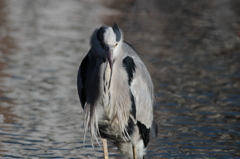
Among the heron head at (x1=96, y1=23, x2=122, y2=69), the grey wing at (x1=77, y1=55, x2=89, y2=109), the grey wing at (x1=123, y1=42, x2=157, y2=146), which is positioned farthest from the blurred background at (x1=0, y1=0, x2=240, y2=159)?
the heron head at (x1=96, y1=23, x2=122, y2=69)

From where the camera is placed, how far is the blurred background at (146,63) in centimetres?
728

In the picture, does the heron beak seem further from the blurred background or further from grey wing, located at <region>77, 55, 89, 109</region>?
the blurred background

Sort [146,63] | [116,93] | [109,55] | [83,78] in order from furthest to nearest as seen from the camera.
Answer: [146,63] → [83,78] → [116,93] → [109,55]

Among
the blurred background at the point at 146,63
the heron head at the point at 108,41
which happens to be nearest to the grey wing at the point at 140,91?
the blurred background at the point at 146,63

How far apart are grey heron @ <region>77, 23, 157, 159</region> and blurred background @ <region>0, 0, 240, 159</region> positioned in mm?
544

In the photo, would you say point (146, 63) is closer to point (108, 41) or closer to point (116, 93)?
point (116, 93)

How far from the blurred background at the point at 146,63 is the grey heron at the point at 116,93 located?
0.54 meters

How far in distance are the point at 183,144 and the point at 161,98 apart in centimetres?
210

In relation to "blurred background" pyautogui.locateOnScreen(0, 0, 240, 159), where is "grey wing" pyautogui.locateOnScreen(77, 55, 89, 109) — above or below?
above

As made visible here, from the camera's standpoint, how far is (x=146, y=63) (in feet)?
37.7

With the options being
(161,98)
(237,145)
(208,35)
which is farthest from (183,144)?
(208,35)

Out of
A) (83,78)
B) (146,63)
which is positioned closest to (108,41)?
(83,78)

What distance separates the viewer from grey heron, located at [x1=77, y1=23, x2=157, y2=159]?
18.6 ft

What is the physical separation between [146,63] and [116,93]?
5.50 meters
